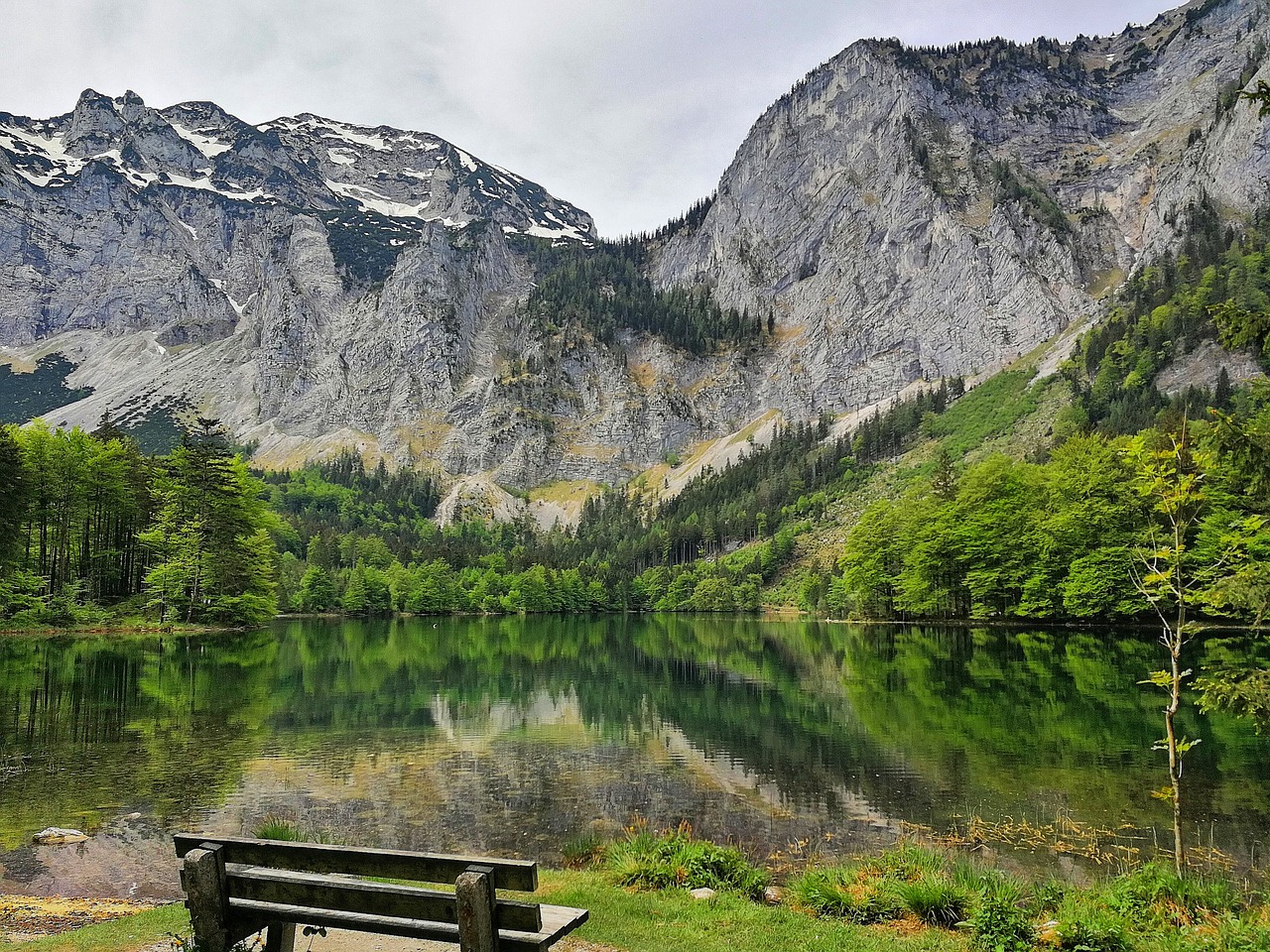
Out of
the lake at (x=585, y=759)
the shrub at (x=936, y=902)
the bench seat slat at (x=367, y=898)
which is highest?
the bench seat slat at (x=367, y=898)

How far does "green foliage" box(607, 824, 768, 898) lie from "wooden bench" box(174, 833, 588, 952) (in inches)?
216

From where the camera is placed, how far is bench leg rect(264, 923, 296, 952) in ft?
21.4

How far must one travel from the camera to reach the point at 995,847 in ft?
44.9

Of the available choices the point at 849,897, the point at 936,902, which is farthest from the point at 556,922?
the point at 936,902

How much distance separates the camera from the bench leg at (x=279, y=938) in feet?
21.4

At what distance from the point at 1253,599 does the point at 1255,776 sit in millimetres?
10699


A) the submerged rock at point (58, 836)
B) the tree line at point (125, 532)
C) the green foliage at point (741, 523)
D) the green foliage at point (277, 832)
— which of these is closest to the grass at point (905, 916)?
the green foliage at point (277, 832)

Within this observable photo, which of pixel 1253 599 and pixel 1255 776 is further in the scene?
pixel 1255 776

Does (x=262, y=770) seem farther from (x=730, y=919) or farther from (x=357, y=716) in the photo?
(x=730, y=919)

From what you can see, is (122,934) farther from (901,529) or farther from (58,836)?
(901,529)

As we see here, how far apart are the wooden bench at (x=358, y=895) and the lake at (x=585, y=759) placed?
22.4 feet

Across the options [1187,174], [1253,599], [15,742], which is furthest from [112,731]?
[1187,174]

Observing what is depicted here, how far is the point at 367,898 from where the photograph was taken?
5.48m

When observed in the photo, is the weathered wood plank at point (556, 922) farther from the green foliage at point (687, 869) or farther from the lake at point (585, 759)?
the lake at point (585, 759)
